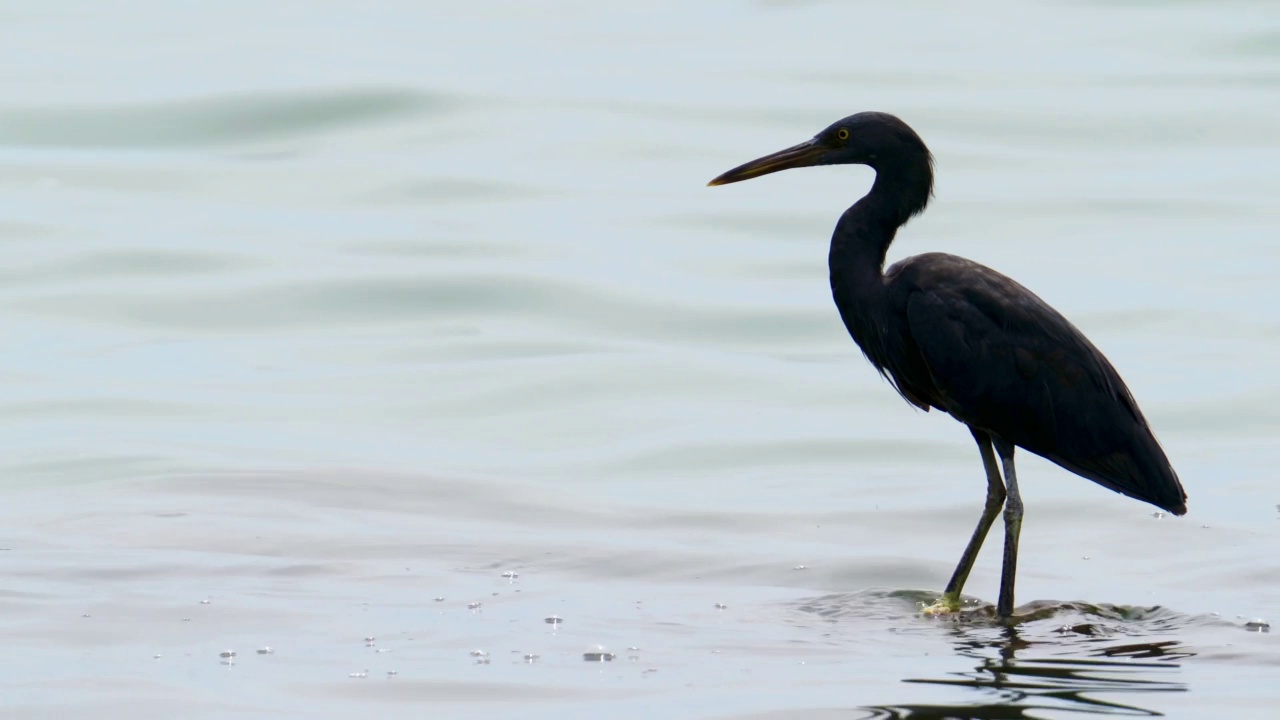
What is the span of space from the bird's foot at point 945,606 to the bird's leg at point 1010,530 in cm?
18

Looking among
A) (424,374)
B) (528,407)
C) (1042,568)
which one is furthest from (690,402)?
(1042,568)

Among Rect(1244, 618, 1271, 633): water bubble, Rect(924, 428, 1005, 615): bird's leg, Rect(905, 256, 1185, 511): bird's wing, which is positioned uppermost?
Rect(905, 256, 1185, 511): bird's wing

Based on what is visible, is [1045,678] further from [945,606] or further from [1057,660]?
[945,606]

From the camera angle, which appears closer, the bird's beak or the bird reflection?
the bird reflection

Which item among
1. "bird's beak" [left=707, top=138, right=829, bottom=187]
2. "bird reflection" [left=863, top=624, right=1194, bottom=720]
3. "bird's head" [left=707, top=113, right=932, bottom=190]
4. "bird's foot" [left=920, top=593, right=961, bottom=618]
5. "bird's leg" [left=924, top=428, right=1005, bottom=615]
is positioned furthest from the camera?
"bird's beak" [left=707, top=138, right=829, bottom=187]

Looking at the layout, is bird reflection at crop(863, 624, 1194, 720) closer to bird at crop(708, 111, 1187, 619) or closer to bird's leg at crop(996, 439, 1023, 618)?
bird's leg at crop(996, 439, 1023, 618)

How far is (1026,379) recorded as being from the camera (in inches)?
347

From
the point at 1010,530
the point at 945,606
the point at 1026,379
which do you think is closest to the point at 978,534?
the point at 1010,530

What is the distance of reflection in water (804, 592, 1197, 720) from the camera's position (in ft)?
21.8

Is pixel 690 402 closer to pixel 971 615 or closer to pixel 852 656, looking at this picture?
pixel 971 615

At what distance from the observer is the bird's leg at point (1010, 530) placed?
8734 mm

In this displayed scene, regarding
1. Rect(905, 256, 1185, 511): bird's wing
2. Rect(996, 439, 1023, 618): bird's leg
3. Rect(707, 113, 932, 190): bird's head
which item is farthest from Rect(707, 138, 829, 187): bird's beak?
Rect(996, 439, 1023, 618): bird's leg

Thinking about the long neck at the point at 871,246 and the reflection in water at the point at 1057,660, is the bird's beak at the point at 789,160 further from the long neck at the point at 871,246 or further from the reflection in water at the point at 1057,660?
the reflection in water at the point at 1057,660

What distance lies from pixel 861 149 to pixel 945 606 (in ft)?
7.09
